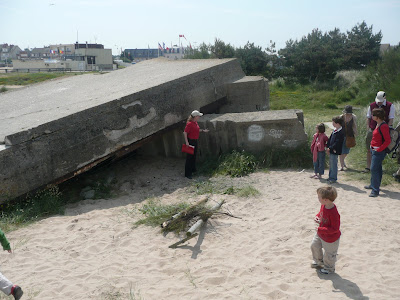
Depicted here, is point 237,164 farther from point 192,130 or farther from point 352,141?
Result: point 352,141

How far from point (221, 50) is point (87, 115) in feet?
61.9

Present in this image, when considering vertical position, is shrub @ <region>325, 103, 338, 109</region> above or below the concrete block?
below

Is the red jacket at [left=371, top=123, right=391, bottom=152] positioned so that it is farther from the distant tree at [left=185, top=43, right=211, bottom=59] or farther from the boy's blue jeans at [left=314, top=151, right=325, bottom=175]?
the distant tree at [left=185, top=43, right=211, bottom=59]

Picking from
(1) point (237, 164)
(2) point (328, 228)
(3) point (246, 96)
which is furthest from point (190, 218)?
(3) point (246, 96)

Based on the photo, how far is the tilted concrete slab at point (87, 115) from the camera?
5609 millimetres

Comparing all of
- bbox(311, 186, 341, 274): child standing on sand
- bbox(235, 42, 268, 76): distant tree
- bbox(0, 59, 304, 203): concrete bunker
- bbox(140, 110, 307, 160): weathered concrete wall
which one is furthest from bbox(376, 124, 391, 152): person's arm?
bbox(235, 42, 268, 76): distant tree

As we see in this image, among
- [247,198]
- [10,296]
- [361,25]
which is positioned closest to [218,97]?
[247,198]

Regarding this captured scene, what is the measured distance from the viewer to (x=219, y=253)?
171 inches

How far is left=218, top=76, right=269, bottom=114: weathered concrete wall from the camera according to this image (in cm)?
960

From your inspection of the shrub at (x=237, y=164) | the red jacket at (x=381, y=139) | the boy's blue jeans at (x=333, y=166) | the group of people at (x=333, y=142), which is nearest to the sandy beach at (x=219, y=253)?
the boy's blue jeans at (x=333, y=166)

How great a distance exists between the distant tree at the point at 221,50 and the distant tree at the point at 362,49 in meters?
7.06

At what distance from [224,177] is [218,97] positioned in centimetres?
294

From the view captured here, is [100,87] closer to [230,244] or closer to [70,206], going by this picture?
[70,206]

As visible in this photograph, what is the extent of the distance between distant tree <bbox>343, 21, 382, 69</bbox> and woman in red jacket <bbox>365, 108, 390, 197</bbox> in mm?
20304
